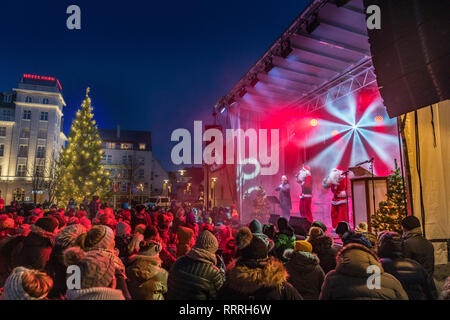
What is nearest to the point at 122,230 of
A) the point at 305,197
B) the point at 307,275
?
the point at 307,275

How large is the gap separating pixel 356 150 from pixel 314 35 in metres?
6.02

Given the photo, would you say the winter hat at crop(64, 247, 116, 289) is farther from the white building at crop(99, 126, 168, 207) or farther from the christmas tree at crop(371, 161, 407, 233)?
the white building at crop(99, 126, 168, 207)

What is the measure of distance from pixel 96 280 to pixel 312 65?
39.1ft

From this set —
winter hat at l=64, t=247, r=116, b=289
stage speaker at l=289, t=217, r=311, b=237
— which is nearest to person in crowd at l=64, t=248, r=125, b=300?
winter hat at l=64, t=247, r=116, b=289

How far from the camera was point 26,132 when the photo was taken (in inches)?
1699

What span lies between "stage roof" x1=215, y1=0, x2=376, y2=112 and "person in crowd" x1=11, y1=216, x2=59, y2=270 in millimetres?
8496

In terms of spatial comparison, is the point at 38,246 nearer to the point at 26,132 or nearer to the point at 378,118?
the point at 378,118

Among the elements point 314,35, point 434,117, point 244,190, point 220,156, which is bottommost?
point 244,190

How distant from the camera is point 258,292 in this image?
223 cm

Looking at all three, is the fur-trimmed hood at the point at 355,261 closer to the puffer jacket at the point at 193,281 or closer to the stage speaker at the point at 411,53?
the puffer jacket at the point at 193,281

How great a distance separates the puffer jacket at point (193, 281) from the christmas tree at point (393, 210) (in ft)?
21.0

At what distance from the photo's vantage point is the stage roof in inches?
344
